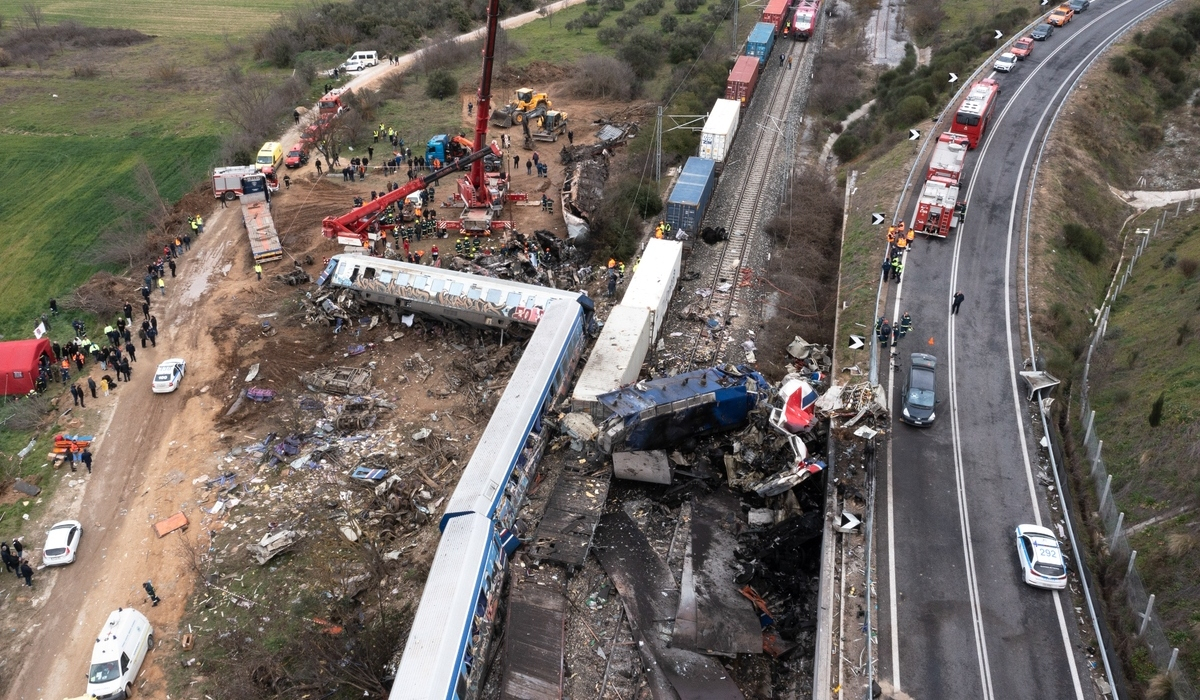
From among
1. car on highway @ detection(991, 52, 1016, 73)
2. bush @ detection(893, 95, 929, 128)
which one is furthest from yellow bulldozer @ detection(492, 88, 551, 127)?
car on highway @ detection(991, 52, 1016, 73)

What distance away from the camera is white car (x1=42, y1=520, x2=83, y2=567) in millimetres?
25062

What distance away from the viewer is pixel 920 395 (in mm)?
26094

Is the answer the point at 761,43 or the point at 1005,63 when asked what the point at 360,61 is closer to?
the point at 761,43

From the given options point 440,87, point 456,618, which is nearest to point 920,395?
point 456,618

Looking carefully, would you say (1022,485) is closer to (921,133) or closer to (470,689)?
(470,689)

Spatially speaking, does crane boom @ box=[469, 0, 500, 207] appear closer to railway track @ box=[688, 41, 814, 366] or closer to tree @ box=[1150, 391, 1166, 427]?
railway track @ box=[688, 41, 814, 366]

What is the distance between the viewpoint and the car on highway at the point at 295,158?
51.0 metres

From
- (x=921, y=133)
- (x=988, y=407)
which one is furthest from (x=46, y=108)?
(x=988, y=407)

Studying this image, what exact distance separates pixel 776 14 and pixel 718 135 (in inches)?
1138

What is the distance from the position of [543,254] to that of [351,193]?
49.7ft

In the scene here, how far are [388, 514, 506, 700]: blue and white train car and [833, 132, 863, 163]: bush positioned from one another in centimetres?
3698

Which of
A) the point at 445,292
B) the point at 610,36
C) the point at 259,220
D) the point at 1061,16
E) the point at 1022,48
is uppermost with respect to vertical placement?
the point at 1061,16

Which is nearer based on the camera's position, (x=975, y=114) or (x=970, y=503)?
(x=970, y=503)

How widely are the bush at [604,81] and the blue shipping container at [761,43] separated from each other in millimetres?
8962
